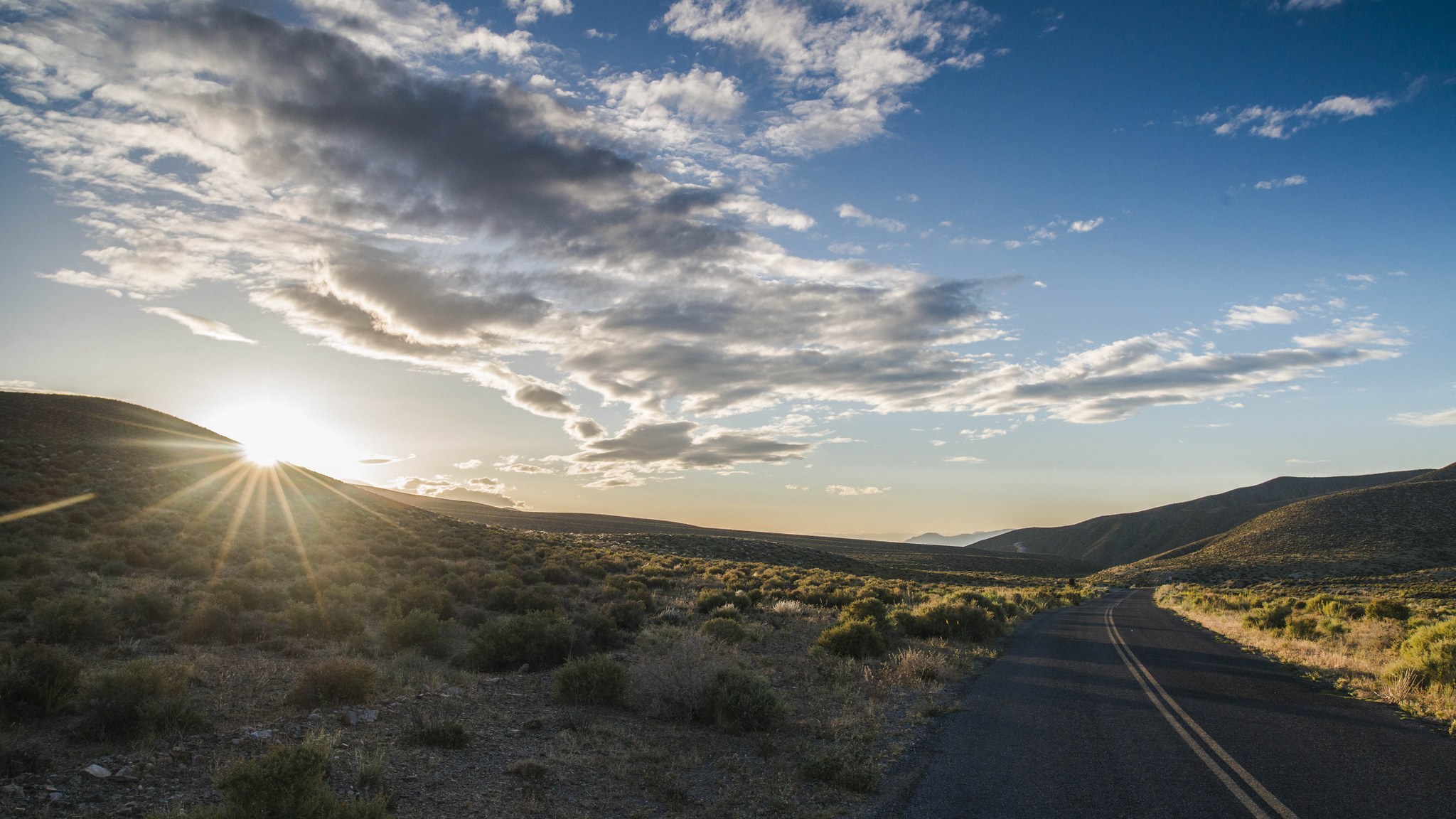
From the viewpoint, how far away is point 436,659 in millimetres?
13148

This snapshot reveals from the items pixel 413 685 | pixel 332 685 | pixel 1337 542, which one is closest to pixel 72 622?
pixel 332 685

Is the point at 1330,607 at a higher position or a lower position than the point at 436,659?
higher

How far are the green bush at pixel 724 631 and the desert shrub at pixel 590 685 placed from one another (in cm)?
547

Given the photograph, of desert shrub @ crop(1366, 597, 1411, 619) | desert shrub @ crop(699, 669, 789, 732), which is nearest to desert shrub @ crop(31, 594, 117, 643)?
desert shrub @ crop(699, 669, 789, 732)

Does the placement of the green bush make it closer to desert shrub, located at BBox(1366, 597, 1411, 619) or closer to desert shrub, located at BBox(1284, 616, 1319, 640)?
desert shrub, located at BBox(1284, 616, 1319, 640)

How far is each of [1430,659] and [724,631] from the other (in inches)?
551

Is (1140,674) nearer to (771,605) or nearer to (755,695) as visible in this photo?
(755,695)

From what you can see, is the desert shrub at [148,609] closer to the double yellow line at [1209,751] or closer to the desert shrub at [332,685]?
the desert shrub at [332,685]

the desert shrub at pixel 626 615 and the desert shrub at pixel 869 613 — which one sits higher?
the desert shrub at pixel 869 613

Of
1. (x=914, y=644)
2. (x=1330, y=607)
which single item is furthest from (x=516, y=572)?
(x=1330, y=607)

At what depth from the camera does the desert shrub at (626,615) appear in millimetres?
17719

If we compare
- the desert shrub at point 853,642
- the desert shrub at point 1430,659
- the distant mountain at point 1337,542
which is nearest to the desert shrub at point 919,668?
the desert shrub at point 853,642

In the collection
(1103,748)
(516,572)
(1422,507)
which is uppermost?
(1422,507)

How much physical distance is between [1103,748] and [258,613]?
17.3m
